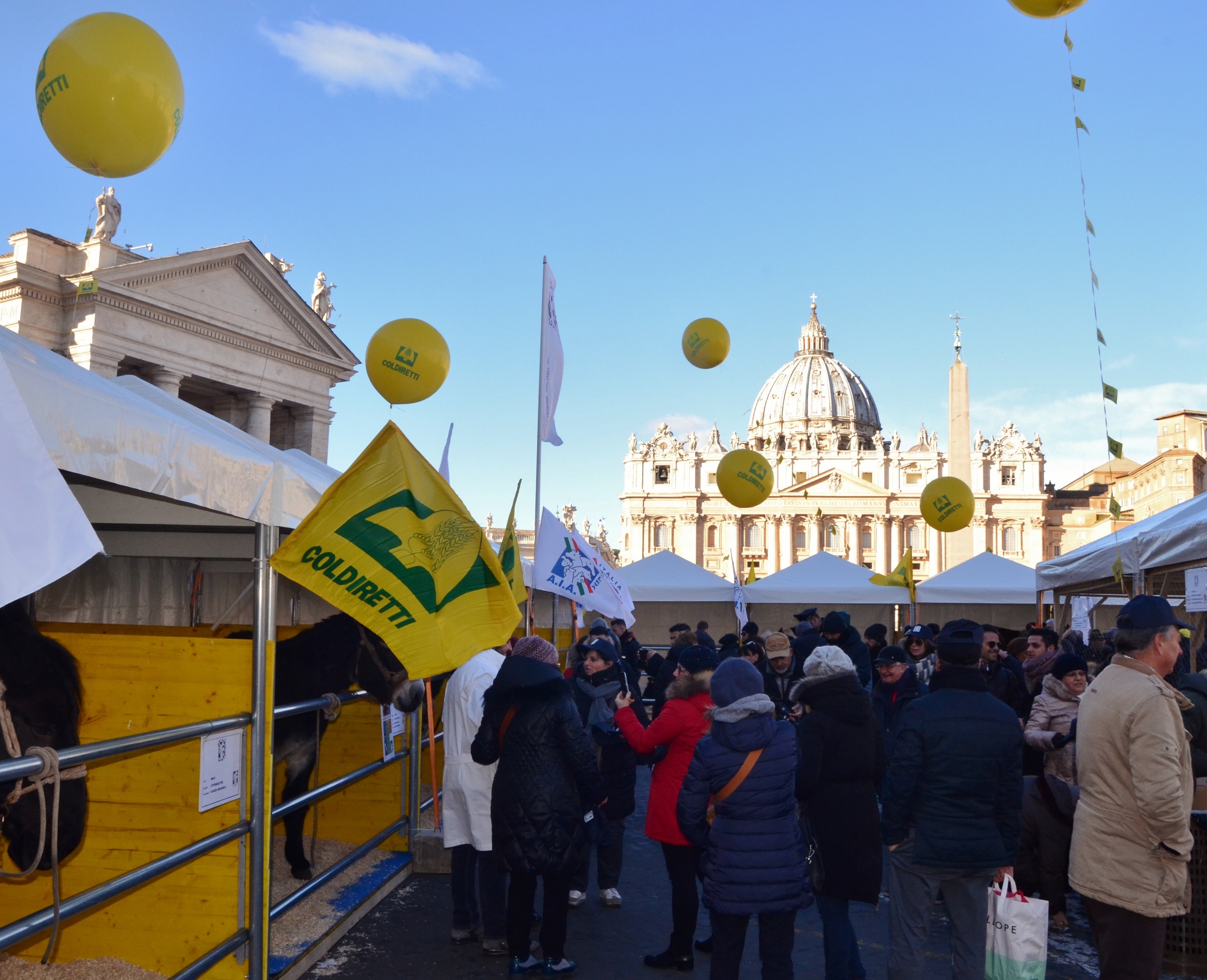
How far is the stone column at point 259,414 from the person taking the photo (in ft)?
96.3

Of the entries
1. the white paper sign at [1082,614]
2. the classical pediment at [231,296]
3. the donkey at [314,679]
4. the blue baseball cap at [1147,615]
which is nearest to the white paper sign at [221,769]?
the donkey at [314,679]

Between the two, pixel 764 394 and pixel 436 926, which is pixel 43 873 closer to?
pixel 436 926

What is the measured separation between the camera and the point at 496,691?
14.8ft

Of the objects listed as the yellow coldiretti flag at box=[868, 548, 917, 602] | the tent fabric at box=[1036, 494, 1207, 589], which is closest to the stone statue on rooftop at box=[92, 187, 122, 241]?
the yellow coldiretti flag at box=[868, 548, 917, 602]

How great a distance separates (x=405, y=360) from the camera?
8.03 meters

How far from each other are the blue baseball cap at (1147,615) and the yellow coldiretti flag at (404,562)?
226 centimetres

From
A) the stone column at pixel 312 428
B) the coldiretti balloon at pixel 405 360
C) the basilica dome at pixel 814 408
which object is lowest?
the coldiretti balloon at pixel 405 360

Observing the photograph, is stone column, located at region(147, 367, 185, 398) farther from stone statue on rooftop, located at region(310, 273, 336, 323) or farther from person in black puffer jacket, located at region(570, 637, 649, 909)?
person in black puffer jacket, located at region(570, 637, 649, 909)

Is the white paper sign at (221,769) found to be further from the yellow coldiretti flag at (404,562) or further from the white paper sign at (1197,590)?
the white paper sign at (1197,590)

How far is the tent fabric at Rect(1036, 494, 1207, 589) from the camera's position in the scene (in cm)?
690

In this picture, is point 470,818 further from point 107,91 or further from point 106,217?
point 106,217

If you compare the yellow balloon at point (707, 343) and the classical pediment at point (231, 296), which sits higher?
the classical pediment at point (231, 296)

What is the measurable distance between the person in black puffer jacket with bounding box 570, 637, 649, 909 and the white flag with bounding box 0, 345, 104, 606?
347 cm

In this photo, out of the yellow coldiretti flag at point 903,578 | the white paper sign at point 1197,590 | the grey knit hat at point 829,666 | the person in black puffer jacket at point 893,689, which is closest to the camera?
the grey knit hat at point 829,666
